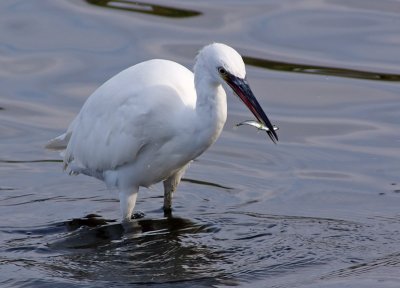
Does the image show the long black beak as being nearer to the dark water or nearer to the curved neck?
the curved neck

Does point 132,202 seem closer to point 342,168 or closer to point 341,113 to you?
point 342,168

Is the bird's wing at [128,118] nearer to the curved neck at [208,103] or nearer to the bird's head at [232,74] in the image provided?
the curved neck at [208,103]

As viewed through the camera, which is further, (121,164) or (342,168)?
(342,168)

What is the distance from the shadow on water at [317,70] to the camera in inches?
488

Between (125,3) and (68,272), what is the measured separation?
796 cm

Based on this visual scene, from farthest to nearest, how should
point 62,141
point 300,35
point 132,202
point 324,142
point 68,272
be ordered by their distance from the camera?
1. point 300,35
2. point 324,142
3. point 62,141
4. point 132,202
5. point 68,272

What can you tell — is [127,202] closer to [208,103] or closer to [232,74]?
[208,103]

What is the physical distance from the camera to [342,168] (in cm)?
980

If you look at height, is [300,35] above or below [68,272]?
above

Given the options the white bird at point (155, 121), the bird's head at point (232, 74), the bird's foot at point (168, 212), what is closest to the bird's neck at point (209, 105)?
the white bird at point (155, 121)

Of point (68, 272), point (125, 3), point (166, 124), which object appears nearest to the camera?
point (68, 272)

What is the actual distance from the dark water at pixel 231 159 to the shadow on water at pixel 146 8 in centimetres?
3

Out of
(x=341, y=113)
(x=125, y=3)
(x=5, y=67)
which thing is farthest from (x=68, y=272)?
(x=125, y=3)

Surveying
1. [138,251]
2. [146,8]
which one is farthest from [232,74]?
[146,8]
